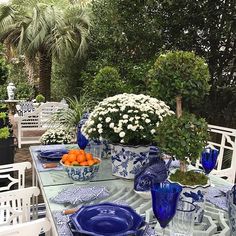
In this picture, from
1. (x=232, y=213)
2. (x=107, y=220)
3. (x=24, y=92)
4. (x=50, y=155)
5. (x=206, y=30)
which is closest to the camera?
(x=232, y=213)

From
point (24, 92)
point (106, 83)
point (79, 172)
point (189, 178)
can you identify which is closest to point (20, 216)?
point (79, 172)

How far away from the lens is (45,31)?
7.33m

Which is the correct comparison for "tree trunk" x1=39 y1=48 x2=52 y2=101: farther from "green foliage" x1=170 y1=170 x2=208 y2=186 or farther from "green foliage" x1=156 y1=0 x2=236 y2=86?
"green foliage" x1=170 y1=170 x2=208 y2=186

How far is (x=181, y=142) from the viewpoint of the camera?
1.17 meters

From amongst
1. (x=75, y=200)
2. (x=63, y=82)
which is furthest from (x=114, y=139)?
(x=63, y=82)

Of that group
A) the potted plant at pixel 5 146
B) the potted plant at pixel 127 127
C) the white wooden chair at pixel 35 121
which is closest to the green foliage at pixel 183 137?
the potted plant at pixel 127 127

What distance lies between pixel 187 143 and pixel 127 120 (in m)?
0.40

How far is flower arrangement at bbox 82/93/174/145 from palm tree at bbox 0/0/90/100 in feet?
16.9

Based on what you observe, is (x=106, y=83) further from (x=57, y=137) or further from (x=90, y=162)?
(x=57, y=137)

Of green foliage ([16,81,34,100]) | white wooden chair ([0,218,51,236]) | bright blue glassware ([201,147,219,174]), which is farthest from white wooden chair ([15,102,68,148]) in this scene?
white wooden chair ([0,218,51,236])

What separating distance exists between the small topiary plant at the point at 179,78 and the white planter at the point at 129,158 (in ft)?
1.08

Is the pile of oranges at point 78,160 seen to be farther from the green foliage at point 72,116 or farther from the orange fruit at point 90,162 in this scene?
the green foliage at point 72,116

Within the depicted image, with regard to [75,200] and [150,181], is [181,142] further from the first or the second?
[75,200]

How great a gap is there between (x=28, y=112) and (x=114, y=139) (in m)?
3.98
